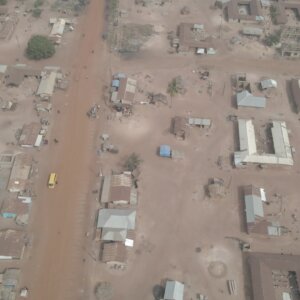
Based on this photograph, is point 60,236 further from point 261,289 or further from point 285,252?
point 285,252

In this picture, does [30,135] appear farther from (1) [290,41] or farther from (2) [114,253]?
(1) [290,41]

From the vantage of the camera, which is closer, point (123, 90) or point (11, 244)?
point (11, 244)

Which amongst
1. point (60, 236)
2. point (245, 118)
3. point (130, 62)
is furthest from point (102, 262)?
point (130, 62)

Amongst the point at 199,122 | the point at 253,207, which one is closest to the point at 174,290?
the point at 253,207

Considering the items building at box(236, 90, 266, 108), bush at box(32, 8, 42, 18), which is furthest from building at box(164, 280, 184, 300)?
bush at box(32, 8, 42, 18)

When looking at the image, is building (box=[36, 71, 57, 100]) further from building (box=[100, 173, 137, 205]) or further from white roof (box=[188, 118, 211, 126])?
white roof (box=[188, 118, 211, 126])

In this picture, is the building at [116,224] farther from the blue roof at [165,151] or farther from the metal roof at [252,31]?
the metal roof at [252,31]
